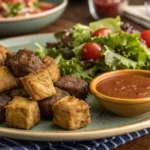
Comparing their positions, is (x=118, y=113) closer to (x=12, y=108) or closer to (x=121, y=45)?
(x=12, y=108)

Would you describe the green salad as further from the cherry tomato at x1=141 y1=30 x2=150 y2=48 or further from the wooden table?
the wooden table

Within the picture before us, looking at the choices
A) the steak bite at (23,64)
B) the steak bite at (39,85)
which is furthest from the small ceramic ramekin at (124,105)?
the steak bite at (23,64)

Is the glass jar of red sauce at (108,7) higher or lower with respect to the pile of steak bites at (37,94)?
lower

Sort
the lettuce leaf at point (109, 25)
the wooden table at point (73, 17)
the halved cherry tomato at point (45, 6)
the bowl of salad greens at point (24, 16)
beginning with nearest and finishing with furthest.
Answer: the lettuce leaf at point (109, 25) → the bowl of salad greens at point (24, 16) → the wooden table at point (73, 17) → the halved cherry tomato at point (45, 6)

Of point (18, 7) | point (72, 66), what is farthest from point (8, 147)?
point (18, 7)

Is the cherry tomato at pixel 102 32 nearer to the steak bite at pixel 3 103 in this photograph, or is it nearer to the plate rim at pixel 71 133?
the steak bite at pixel 3 103

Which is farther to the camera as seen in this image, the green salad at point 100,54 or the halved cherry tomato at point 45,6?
the halved cherry tomato at point 45,6

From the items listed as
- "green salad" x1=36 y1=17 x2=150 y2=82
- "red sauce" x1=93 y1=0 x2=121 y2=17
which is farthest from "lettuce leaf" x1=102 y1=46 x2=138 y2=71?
"red sauce" x1=93 y1=0 x2=121 y2=17
